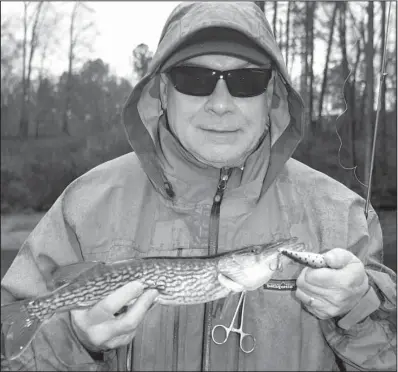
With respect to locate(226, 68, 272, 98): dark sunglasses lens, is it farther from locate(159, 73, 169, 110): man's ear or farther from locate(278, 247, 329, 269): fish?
locate(278, 247, 329, 269): fish

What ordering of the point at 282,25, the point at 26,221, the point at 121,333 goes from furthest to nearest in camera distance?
the point at 26,221
the point at 282,25
the point at 121,333

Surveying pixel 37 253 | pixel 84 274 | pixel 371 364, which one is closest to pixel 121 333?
pixel 84 274

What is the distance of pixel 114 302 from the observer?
6.07 ft

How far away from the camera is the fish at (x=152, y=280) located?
6.46ft

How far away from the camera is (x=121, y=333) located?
1.90 metres

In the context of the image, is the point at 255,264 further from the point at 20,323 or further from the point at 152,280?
the point at 20,323

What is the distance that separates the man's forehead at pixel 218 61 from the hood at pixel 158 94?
115 mm

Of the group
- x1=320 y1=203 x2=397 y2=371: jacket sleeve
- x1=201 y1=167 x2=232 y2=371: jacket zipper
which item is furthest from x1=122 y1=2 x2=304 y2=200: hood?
x1=320 y1=203 x2=397 y2=371: jacket sleeve

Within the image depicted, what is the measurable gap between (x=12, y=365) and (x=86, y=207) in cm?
85

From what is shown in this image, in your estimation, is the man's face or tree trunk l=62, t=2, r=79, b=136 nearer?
the man's face

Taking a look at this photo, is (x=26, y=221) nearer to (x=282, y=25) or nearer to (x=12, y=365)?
(x=282, y=25)

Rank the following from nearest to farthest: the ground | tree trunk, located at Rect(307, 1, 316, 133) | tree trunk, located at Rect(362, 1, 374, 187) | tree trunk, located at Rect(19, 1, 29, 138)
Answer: tree trunk, located at Rect(362, 1, 374, 187) < the ground < tree trunk, located at Rect(307, 1, 316, 133) < tree trunk, located at Rect(19, 1, 29, 138)

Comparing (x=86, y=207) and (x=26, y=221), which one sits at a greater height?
(x=86, y=207)

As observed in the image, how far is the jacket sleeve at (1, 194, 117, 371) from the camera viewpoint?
6.61 ft
